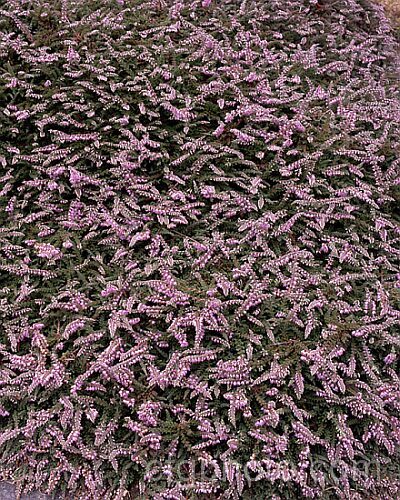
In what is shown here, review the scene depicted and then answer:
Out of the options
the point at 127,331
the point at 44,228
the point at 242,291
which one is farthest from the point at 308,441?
the point at 44,228

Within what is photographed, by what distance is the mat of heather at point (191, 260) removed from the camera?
107 inches

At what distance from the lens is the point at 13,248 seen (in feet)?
10.0

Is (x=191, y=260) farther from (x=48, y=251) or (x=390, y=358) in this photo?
(x=390, y=358)

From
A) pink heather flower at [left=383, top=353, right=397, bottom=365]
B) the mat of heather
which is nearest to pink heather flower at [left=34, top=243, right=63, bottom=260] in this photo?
the mat of heather

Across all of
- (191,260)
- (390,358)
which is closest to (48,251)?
(191,260)

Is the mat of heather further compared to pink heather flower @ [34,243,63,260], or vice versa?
pink heather flower @ [34,243,63,260]

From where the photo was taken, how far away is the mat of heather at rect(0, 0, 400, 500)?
2725 millimetres

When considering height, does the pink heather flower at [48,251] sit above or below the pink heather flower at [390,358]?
above

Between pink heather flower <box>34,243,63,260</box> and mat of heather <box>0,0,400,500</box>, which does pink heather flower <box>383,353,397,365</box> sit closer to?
mat of heather <box>0,0,400,500</box>

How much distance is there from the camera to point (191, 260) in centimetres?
308

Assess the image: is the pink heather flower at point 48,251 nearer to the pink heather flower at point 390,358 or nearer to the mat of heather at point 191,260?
the mat of heather at point 191,260

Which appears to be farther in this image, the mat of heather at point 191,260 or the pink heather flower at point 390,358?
the pink heather flower at point 390,358

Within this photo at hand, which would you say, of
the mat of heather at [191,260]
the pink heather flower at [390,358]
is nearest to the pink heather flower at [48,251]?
the mat of heather at [191,260]

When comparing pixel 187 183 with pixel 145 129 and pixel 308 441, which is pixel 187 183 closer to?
pixel 145 129
